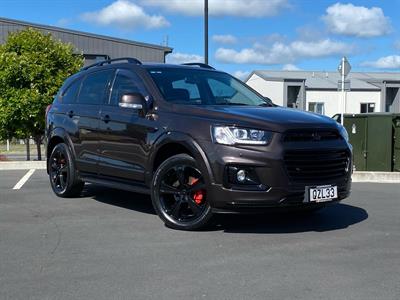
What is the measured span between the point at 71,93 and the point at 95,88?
75 cm

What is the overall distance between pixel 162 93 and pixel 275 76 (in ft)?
137

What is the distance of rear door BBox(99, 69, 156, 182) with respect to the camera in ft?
21.6

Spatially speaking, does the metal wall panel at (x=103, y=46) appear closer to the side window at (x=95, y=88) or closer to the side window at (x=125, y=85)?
the side window at (x=95, y=88)

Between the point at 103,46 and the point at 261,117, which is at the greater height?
the point at 103,46

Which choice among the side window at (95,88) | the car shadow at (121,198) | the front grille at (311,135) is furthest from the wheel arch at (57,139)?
the front grille at (311,135)

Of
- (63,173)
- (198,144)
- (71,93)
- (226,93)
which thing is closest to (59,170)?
(63,173)

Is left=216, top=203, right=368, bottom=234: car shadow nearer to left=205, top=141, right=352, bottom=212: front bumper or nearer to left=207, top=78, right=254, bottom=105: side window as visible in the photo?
left=205, top=141, right=352, bottom=212: front bumper

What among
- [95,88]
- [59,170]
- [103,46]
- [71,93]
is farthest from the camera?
[103,46]

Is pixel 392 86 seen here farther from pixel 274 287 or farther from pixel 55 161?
pixel 274 287

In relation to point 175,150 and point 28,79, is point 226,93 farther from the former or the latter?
point 28,79

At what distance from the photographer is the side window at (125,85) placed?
6.85 m

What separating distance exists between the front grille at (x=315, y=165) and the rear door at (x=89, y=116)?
276 cm

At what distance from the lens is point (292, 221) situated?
6.77 metres

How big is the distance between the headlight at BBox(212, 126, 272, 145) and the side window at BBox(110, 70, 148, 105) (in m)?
1.36
